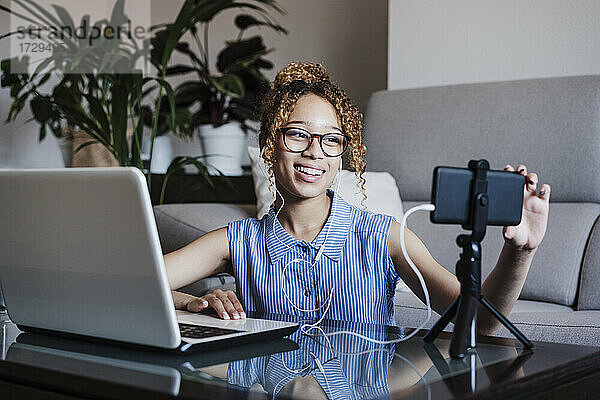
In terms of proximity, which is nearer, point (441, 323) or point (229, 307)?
point (441, 323)

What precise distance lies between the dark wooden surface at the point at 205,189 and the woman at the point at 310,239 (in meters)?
1.38

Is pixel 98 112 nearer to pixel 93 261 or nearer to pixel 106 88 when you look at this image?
pixel 106 88

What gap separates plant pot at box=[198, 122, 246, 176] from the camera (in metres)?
3.19

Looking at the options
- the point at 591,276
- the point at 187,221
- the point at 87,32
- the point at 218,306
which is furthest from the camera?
the point at 87,32

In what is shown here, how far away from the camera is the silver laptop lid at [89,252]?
83 cm

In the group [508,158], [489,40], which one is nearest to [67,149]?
[489,40]

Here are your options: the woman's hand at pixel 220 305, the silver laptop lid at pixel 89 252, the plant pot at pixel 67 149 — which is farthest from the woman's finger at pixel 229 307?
the plant pot at pixel 67 149

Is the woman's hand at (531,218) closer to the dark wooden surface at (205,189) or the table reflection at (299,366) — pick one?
the table reflection at (299,366)

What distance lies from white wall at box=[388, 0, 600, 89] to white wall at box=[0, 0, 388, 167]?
44 centimetres

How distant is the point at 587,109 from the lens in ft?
7.10

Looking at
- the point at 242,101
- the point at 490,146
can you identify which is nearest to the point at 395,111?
the point at 490,146

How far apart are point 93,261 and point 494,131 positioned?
164 centimetres

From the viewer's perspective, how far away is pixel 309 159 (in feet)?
4.22

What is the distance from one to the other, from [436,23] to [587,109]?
2.49 ft
